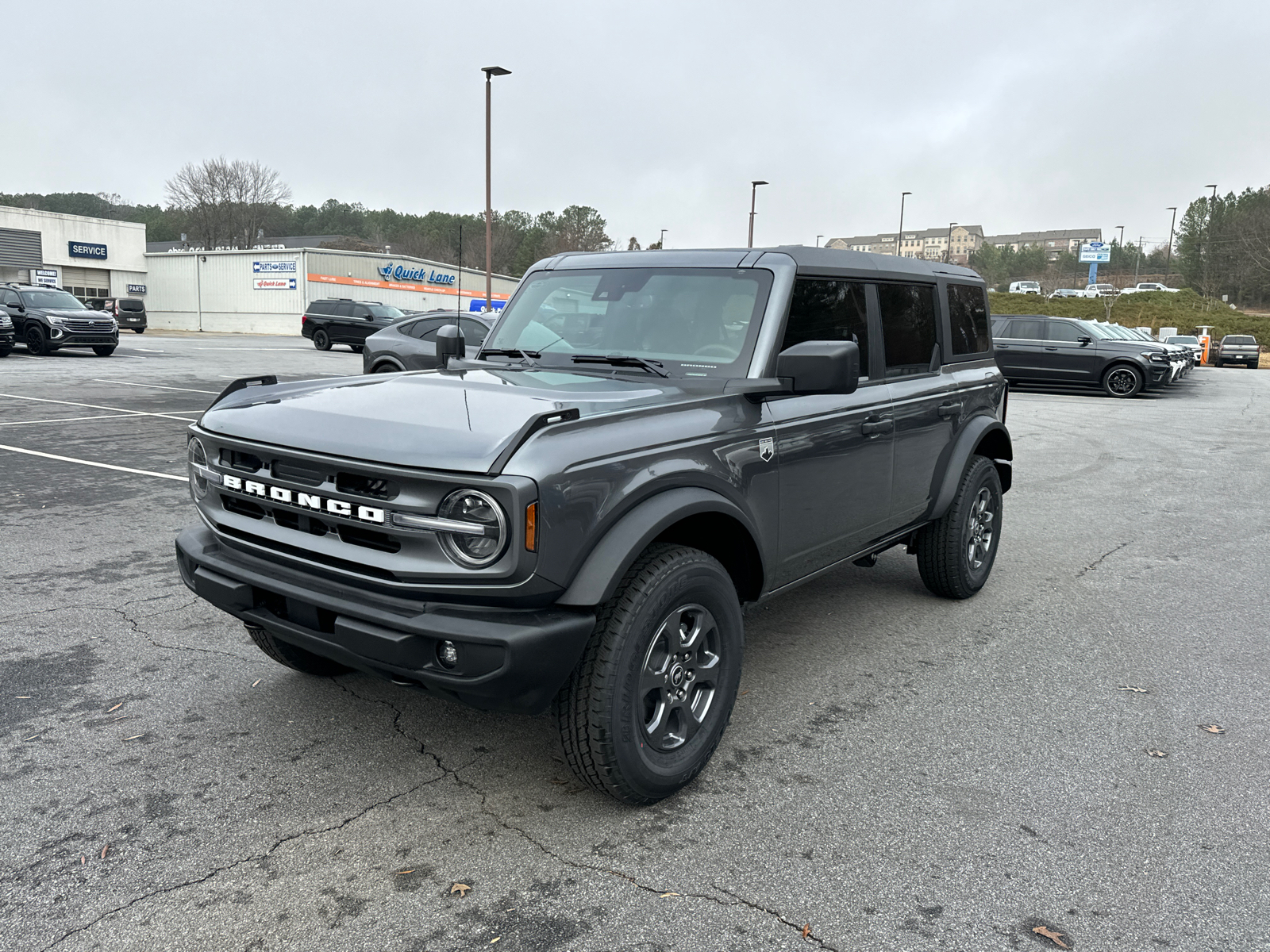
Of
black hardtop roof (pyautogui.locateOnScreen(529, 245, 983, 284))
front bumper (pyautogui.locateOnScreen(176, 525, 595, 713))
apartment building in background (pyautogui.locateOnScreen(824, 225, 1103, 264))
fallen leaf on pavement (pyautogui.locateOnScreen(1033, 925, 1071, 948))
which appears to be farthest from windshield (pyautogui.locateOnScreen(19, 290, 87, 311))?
apartment building in background (pyautogui.locateOnScreen(824, 225, 1103, 264))

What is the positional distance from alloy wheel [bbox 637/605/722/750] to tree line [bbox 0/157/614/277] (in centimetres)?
5251

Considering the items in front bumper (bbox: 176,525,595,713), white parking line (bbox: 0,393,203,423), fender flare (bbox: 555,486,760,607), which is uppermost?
fender flare (bbox: 555,486,760,607)

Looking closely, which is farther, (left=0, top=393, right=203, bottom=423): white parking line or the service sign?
the service sign

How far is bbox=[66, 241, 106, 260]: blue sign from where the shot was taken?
5269 cm

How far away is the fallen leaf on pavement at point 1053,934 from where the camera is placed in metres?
2.44

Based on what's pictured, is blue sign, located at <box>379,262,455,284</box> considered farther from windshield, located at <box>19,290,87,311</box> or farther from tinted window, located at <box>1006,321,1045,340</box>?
tinted window, located at <box>1006,321,1045,340</box>

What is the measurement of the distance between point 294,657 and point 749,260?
99.4 inches

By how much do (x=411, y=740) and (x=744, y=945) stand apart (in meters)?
1.59

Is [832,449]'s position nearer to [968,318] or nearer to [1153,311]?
[968,318]

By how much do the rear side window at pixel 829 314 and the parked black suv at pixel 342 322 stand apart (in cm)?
2854

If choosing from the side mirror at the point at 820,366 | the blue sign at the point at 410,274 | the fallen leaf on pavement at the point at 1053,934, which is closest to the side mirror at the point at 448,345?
the side mirror at the point at 820,366

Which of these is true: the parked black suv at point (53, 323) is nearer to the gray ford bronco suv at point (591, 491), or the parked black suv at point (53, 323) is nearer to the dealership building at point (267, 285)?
the gray ford bronco suv at point (591, 491)

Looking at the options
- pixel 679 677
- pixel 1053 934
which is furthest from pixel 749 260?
pixel 1053 934

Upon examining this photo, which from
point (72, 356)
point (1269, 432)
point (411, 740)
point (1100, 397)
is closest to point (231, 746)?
point (411, 740)
